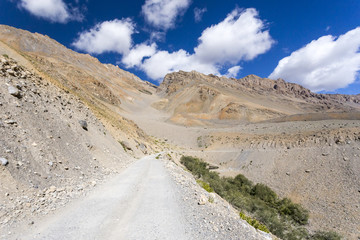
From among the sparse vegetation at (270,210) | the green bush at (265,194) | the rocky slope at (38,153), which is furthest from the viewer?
the green bush at (265,194)

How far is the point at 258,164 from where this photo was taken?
26.1 meters

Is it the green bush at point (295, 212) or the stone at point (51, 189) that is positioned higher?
the green bush at point (295, 212)

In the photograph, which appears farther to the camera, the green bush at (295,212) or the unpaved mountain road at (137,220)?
the green bush at (295,212)

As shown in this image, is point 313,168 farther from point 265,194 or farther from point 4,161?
point 4,161

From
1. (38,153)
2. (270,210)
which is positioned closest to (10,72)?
(38,153)

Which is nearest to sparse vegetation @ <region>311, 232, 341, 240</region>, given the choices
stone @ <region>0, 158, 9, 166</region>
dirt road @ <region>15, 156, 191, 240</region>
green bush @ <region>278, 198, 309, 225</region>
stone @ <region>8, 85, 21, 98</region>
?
green bush @ <region>278, 198, 309, 225</region>

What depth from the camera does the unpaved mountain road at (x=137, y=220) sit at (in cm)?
428

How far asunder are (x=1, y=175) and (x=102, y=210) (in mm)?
3259

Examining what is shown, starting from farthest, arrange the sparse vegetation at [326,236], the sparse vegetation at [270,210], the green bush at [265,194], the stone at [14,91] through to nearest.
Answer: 1. the green bush at [265,194]
2. the sparse vegetation at [326,236]
3. the sparse vegetation at [270,210]
4. the stone at [14,91]

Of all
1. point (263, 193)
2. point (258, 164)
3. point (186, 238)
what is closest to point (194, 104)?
point (258, 164)

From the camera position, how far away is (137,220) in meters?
5.02

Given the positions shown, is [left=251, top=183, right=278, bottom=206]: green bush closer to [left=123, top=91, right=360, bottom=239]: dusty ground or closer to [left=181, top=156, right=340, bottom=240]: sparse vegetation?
[left=181, top=156, right=340, bottom=240]: sparse vegetation

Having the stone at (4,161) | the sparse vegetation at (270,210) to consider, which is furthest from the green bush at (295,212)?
the stone at (4,161)

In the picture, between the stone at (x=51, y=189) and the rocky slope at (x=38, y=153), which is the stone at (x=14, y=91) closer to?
the rocky slope at (x=38, y=153)
